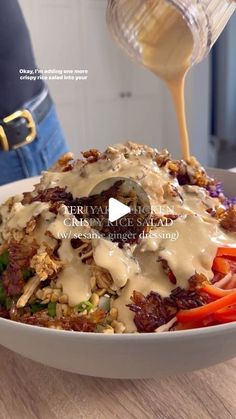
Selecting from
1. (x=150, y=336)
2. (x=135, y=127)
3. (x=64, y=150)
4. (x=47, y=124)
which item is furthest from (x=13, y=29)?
(x=135, y=127)

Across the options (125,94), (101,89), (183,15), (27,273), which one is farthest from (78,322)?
(125,94)

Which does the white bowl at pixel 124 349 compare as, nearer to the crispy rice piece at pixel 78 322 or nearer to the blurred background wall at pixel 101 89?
the crispy rice piece at pixel 78 322

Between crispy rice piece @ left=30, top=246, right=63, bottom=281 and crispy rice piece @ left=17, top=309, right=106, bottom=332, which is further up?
crispy rice piece @ left=30, top=246, right=63, bottom=281

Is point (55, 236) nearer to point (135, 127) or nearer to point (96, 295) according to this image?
point (96, 295)

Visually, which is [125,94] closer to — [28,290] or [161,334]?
[28,290]

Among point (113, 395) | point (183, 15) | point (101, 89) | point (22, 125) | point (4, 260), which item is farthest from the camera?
point (101, 89)

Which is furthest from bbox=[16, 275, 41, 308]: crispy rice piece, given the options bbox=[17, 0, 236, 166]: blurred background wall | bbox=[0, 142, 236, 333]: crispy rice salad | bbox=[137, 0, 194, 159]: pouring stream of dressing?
bbox=[17, 0, 236, 166]: blurred background wall

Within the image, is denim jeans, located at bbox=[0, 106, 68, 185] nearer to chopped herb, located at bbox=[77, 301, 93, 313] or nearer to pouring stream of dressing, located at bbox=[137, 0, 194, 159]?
pouring stream of dressing, located at bbox=[137, 0, 194, 159]
